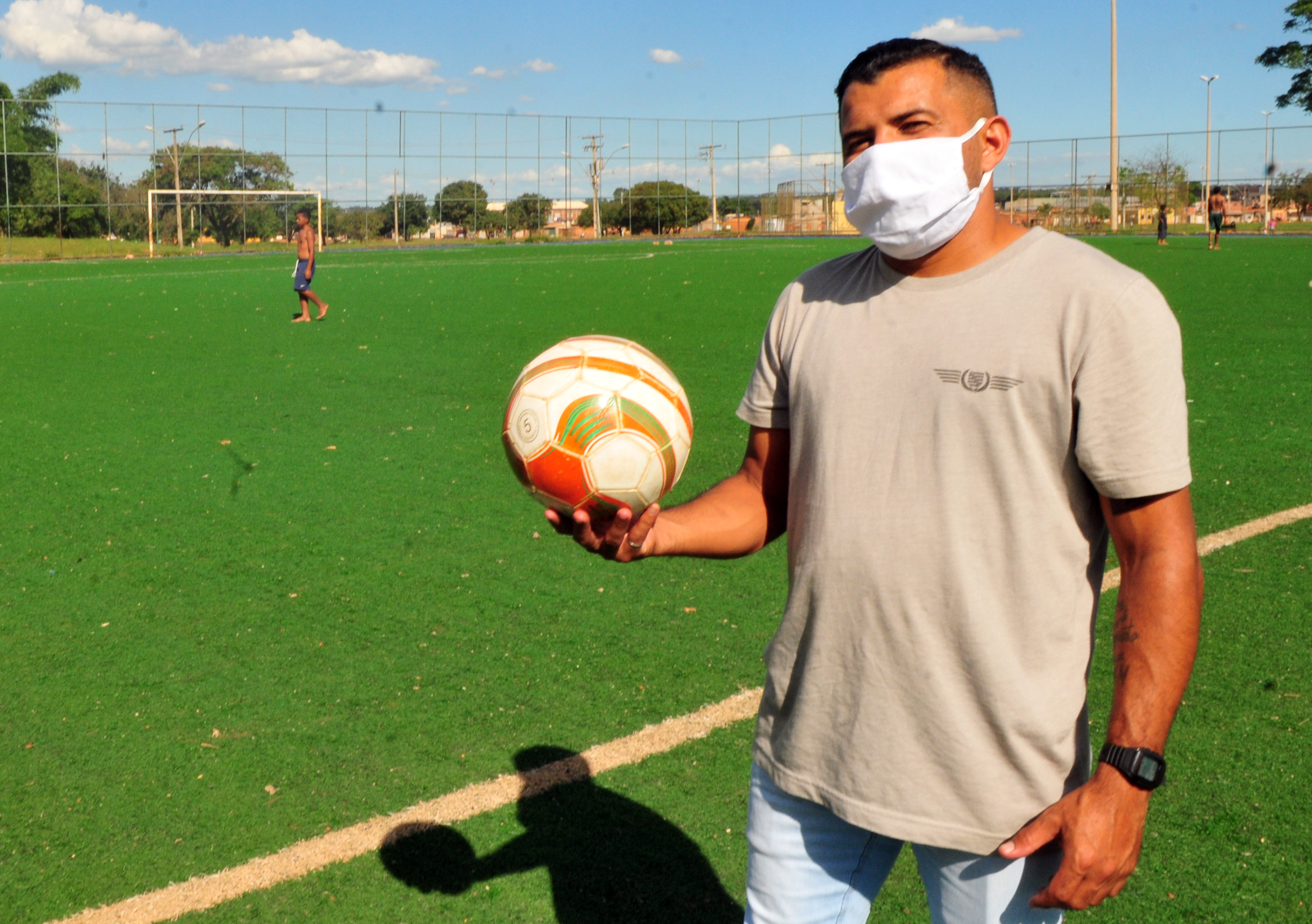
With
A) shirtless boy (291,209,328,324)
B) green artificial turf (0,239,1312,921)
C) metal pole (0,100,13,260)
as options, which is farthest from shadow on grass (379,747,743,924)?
metal pole (0,100,13,260)

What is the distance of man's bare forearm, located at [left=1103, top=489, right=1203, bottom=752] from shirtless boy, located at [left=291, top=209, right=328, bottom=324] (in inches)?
696

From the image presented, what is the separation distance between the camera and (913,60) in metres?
2.13

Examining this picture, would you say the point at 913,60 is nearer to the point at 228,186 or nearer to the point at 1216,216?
the point at 1216,216

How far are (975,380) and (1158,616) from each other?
474 mm

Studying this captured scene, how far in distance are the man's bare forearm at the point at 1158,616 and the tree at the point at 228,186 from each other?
180 feet

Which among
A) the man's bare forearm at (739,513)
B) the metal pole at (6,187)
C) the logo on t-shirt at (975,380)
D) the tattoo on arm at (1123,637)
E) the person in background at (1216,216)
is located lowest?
the tattoo on arm at (1123,637)

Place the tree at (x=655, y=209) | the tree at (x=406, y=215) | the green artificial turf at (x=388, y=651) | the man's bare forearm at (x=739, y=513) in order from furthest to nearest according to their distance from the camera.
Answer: the tree at (x=655, y=209) < the tree at (x=406, y=215) < the green artificial turf at (x=388, y=651) < the man's bare forearm at (x=739, y=513)

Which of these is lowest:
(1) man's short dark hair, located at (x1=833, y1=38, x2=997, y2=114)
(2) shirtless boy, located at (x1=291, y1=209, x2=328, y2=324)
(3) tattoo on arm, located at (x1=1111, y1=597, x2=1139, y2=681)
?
(3) tattoo on arm, located at (x1=1111, y1=597, x2=1139, y2=681)

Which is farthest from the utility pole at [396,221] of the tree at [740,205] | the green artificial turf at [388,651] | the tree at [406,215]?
the green artificial turf at [388,651]

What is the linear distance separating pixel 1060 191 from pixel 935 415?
64.3 metres

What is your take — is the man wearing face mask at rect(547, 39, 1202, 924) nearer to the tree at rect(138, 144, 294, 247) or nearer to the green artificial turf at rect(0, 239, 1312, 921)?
the green artificial turf at rect(0, 239, 1312, 921)

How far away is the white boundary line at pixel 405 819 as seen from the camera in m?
3.30

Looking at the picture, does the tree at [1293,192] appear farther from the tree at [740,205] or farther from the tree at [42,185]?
the tree at [42,185]

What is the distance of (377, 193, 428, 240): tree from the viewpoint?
5869 cm
